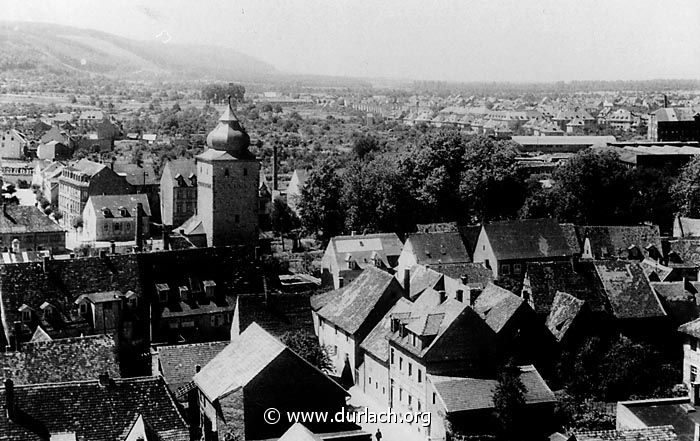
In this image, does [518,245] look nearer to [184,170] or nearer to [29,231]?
[184,170]

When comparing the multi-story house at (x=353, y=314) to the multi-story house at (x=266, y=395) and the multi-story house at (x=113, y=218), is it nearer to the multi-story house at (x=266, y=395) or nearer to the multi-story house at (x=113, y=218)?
the multi-story house at (x=266, y=395)

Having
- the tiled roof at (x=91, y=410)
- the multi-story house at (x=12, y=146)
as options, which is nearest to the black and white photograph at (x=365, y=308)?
the tiled roof at (x=91, y=410)

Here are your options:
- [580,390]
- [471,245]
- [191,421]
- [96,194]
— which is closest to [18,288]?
[191,421]

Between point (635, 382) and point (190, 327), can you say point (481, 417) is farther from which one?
point (190, 327)

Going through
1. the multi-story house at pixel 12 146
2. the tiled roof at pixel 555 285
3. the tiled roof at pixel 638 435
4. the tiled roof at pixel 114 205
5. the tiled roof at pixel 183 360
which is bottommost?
the multi-story house at pixel 12 146

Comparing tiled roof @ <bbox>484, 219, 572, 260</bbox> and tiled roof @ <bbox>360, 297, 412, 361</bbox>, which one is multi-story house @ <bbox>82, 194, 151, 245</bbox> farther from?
tiled roof @ <bbox>360, 297, 412, 361</bbox>

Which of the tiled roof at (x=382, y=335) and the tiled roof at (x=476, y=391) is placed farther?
the tiled roof at (x=382, y=335)

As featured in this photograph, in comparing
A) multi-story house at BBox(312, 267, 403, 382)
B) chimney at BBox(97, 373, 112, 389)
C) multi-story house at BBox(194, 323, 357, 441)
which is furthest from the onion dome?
chimney at BBox(97, 373, 112, 389)

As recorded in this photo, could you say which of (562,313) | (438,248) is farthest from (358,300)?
(438,248)
